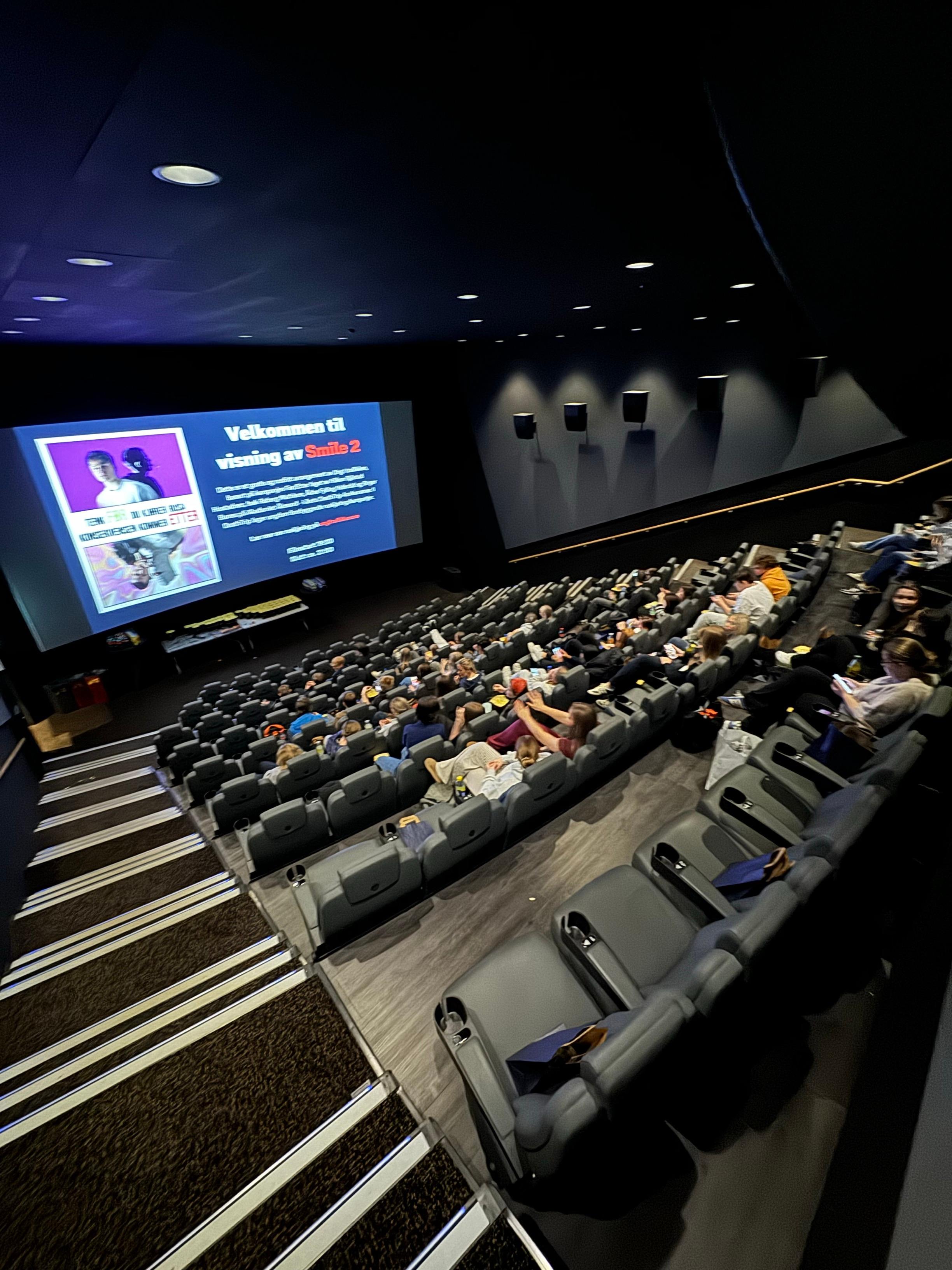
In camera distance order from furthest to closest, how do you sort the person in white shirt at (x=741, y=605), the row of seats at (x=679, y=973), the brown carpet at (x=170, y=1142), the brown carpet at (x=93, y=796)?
the person in white shirt at (x=741, y=605), the brown carpet at (x=93, y=796), the brown carpet at (x=170, y=1142), the row of seats at (x=679, y=973)

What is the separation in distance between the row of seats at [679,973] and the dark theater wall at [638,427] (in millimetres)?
8367

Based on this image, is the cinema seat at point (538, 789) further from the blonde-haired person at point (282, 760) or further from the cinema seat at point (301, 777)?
the blonde-haired person at point (282, 760)

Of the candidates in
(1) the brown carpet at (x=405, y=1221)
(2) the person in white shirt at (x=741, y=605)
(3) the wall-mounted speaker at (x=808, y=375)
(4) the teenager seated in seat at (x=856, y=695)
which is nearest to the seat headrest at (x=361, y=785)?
(1) the brown carpet at (x=405, y=1221)

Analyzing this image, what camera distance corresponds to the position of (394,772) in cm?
418

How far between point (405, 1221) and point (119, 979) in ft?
7.13

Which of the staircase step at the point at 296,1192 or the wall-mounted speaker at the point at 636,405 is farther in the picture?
the wall-mounted speaker at the point at 636,405

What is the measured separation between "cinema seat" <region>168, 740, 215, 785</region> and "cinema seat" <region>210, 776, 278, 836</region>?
58.9 inches

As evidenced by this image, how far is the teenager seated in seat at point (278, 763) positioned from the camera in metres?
4.65

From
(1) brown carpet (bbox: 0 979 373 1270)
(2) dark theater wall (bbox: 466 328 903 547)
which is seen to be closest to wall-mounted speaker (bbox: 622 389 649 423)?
(2) dark theater wall (bbox: 466 328 903 547)

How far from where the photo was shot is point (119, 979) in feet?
9.62

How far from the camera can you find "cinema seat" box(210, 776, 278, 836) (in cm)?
437

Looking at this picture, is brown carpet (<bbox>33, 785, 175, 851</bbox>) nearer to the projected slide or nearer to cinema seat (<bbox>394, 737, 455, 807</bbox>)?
cinema seat (<bbox>394, 737, 455, 807</bbox>)

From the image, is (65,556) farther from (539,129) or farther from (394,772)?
(539,129)

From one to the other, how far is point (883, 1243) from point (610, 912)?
1404 mm
